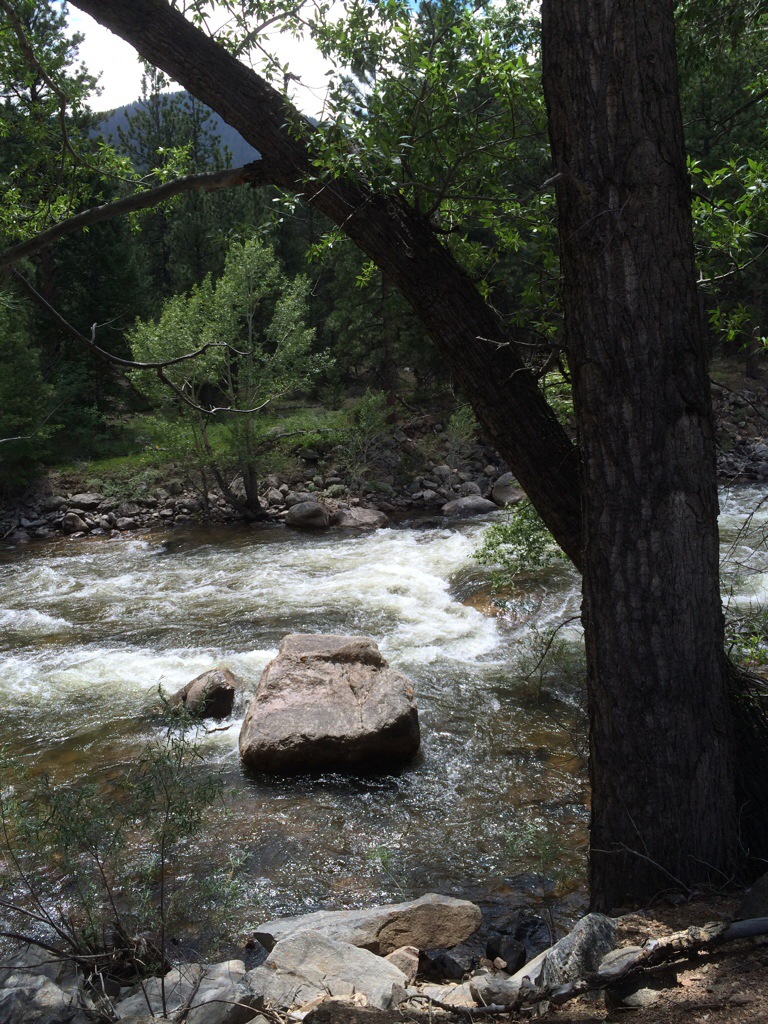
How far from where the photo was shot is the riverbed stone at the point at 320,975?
3.01 meters

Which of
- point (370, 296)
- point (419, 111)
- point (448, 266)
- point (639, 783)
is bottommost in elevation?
point (639, 783)

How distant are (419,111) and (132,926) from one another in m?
4.12

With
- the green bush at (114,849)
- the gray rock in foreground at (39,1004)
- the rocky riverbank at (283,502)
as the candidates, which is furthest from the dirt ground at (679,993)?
the rocky riverbank at (283,502)

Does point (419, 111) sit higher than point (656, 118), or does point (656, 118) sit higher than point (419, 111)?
point (419, 111)

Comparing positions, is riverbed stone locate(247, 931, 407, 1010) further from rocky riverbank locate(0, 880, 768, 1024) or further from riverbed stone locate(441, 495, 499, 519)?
riverbed stone locate(441, 495, 499, 519)

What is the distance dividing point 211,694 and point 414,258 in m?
4.90

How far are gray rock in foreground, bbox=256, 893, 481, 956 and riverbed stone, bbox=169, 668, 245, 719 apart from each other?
2.93 metres

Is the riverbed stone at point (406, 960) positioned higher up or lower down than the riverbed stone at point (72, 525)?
Result: lower down

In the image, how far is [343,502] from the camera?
669 inches

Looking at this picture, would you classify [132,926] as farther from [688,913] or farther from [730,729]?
[730,729]

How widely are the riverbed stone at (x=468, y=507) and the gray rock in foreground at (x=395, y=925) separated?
466 inches

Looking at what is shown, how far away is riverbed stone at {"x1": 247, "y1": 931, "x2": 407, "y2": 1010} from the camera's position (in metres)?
3.01

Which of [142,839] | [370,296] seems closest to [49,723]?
[142,839]

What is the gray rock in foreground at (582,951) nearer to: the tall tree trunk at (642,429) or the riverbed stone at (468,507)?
the tall tree trunk at (642,429)
